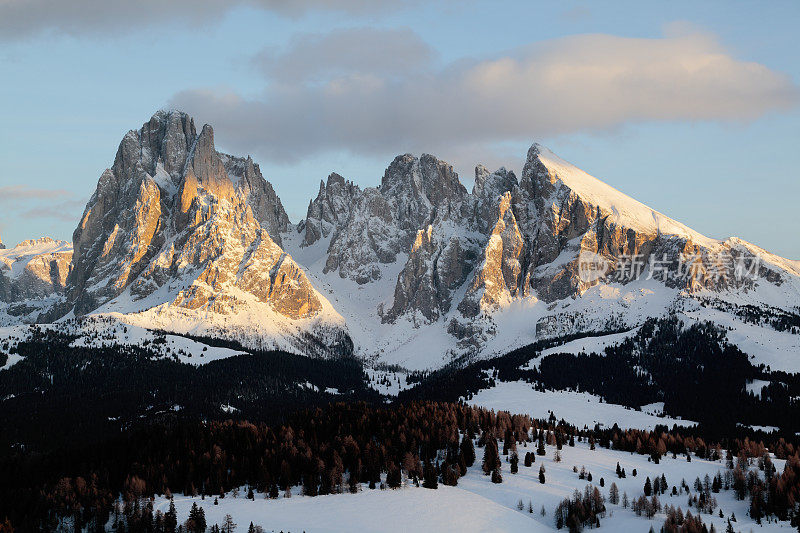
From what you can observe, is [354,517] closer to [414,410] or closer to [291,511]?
[291,511]

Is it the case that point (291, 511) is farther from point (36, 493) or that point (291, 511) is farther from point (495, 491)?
point (36, 493)

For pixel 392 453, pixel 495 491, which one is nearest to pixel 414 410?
pixel 392 453

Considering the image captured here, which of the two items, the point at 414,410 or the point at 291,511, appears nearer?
the point at 291,511

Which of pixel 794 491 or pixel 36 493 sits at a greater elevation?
pixel 794 491

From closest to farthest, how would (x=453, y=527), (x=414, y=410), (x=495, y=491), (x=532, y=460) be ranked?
(x=453, y=527)
(x=495, y=491)
(x=532, y=460)
(x=414, y=410)

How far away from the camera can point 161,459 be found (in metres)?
159

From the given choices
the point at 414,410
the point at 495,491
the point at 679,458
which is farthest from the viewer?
the point at 414,410

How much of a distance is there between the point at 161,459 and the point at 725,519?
10497cm

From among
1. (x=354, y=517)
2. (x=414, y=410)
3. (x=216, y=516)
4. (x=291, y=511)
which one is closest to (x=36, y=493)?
(x=216, y=516)

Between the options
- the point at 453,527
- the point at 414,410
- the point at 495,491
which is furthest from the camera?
the point at 414,410

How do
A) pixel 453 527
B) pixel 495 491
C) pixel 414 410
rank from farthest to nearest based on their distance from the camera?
pixel 414 410
pixel 495 491
pixel 453 527

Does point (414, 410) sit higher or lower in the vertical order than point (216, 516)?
higher

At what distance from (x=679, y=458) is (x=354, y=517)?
7676 centimetres

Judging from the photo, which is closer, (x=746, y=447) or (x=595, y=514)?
(x=595, y=514)
